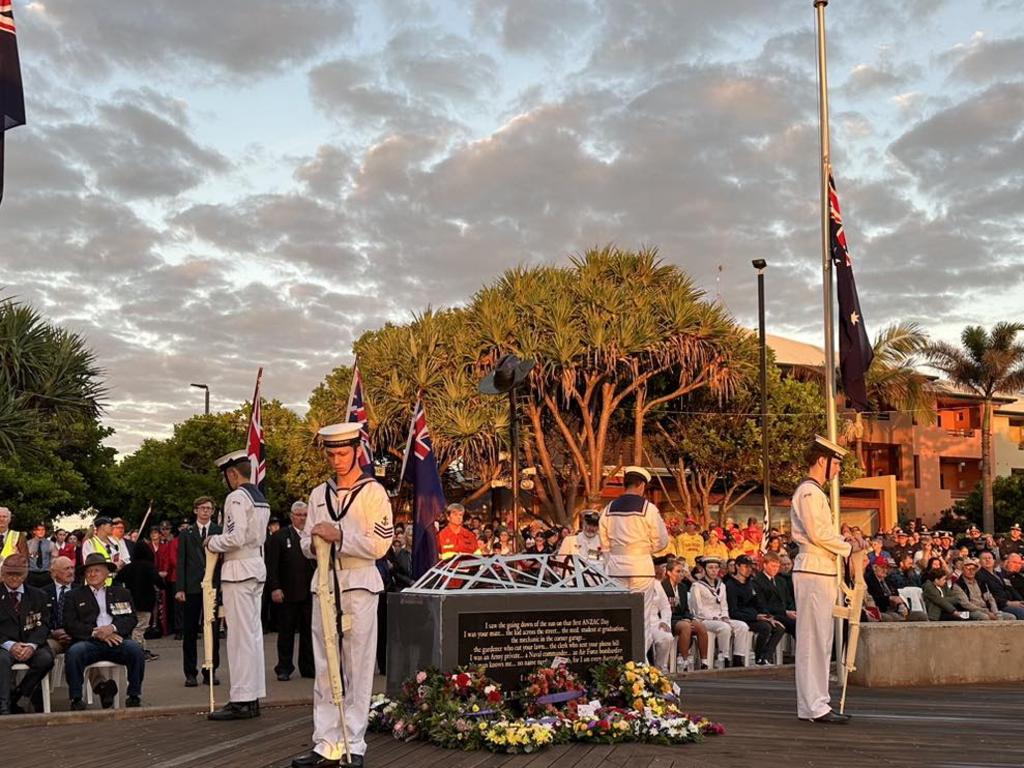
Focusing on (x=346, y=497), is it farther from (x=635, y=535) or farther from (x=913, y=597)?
(x=913, y=597)

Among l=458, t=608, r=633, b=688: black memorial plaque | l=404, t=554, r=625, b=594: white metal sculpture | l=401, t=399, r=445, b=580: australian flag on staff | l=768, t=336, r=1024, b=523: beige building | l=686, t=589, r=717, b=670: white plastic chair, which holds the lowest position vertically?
l=686, t=589, r=717, b=670: white plastic chair

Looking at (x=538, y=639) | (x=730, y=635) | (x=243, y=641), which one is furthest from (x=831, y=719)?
(x=730, y=635)

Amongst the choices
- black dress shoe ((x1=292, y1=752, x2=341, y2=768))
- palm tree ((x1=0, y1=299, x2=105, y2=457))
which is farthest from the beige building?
black dress shoe ((x1=292, y1=752, x2=341, y2=768))

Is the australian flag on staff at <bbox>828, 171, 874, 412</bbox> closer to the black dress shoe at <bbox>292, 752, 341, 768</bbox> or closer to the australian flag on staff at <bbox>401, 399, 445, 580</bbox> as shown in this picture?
the australian flag on staff at <bbox>401, 399, 445, 580</bbox>

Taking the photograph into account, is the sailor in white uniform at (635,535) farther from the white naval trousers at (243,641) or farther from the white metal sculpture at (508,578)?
the white naval trousers at (243,641)

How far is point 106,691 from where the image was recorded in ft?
33.5

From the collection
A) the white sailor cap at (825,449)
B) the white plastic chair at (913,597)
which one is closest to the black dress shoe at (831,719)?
the white sailor cap at (825,449)

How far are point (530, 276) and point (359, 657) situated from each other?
28082 mm

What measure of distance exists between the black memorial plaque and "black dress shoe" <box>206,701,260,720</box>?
2.13 metres

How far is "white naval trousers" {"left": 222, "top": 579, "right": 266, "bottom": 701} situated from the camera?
9.40m

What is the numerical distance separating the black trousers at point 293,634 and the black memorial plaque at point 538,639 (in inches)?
186

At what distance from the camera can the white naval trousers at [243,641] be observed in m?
9.40

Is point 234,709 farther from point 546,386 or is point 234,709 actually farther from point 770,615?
point 546,386

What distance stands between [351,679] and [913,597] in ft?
40.2
